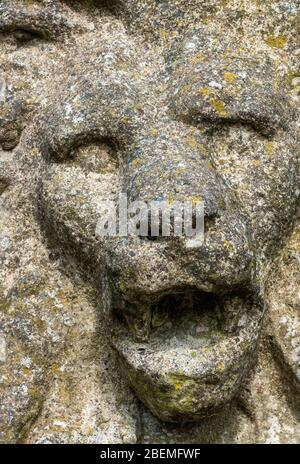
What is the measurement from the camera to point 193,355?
72.6 inches

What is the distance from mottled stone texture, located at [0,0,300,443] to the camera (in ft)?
6.11

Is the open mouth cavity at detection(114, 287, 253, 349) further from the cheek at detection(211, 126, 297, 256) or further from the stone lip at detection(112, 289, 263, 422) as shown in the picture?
the cheek at detection(211, 126, 297, 256)

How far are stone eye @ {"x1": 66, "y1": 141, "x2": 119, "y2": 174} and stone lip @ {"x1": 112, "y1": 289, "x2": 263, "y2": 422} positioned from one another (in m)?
0.32

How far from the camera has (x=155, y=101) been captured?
80.2 inches

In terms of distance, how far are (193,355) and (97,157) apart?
0.49 meters

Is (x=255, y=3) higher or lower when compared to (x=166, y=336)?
higher

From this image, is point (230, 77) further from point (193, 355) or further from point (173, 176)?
point (193, 355)

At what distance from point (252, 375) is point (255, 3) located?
852mm

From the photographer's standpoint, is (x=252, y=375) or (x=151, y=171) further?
(x=252, y=375)

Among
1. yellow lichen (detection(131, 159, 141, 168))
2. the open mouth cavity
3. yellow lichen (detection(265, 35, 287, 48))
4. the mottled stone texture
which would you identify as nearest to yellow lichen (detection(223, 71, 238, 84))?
the mottled stone texture

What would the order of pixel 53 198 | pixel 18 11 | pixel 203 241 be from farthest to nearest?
pixel 18 11
pixel 53 198
pixel 203 241
